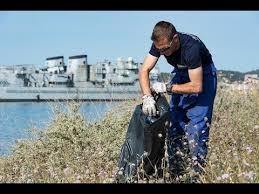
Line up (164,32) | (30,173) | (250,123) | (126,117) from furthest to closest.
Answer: (126,117) < (250,123) < (30,173) < (164,32)

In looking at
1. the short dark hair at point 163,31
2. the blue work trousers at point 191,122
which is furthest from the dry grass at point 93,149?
the short dark hair at point 163,31

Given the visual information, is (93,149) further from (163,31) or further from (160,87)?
(163,31)

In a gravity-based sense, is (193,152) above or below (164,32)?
below

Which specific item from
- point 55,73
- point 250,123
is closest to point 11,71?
point 55,73

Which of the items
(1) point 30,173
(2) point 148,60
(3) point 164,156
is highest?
(2) point 148,60

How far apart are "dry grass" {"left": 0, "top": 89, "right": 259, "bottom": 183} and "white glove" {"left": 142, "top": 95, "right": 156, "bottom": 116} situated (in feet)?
1.78

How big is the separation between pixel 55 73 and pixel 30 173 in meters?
9.28

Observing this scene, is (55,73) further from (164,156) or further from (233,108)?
(164,156)

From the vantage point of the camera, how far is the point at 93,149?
6.97 metres

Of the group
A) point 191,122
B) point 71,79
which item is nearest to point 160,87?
point 191,122

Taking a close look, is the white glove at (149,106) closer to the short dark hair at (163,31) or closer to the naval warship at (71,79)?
the short dark hair at (163,31)

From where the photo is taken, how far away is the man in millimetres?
5164

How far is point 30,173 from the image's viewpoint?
642 centimetres

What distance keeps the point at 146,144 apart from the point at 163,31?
2.90ft
